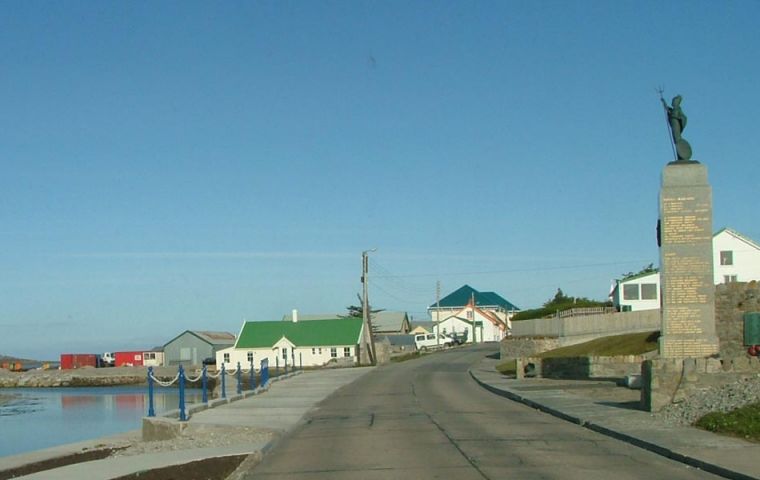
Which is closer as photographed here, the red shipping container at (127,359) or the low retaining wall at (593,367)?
the low retaining wall at (593,367)

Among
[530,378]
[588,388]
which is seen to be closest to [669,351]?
[588,388]

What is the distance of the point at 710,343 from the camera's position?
84.5 ft

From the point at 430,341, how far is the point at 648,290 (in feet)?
162

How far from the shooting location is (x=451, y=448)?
1764 centimetres

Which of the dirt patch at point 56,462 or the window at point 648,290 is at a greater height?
the window at point 648,290

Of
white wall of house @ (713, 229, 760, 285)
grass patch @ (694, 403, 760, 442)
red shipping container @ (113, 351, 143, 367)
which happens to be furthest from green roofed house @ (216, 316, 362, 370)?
grass patch @ (694, 403, 760, 442)

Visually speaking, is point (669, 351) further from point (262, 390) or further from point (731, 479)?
point (262, 390)

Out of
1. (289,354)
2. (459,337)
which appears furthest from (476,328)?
(289,354)

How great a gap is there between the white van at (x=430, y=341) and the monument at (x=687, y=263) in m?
86.7

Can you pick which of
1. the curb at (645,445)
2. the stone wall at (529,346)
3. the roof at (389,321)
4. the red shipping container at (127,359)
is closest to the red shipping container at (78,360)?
the red shipping container at (127,359)

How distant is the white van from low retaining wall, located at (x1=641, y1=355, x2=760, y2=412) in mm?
90157

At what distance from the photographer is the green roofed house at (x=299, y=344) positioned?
86.8m

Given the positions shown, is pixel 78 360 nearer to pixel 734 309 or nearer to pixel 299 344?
pixel 299 344

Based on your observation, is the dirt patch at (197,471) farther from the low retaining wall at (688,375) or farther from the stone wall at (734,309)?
the stone wall at (734,309)
